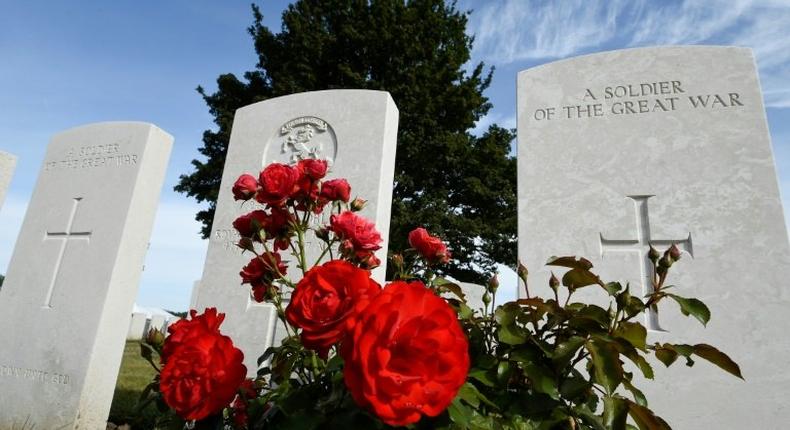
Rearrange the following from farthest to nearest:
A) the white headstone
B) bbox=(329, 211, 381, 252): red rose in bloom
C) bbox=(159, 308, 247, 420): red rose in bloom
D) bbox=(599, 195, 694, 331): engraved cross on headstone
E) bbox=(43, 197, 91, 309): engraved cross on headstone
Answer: the white headstone < bbox=(43, 197, 91, 309): engraved cross on headstone < bbox=(599, 195, 694, 331): engraved cross on headstone < bbox=(329, 211, 381, 252): red rose in bloom < bbox=(159, 308, 247, 420): red rose in bloom

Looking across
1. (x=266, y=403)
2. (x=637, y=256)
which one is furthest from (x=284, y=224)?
(x=637, y=256)

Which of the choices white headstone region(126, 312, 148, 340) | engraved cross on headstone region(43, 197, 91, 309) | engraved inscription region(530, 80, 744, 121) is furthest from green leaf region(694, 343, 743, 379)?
white headstone region(126, 312, 148, 340)

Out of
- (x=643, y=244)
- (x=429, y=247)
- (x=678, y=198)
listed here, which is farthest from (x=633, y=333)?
(x=678, y=198)

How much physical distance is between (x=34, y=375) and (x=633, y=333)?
4257mm

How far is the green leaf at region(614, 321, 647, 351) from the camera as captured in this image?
2.66ft

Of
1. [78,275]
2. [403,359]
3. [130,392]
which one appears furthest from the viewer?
[130,392]

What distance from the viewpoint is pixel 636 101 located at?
2555 millimetres

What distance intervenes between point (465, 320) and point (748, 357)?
5.83 feet

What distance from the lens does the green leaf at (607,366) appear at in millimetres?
777

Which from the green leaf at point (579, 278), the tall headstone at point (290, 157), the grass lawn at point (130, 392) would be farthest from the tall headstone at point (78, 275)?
the green leaf at point (579, 278)

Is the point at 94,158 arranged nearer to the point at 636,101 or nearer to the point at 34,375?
the point at 34,375

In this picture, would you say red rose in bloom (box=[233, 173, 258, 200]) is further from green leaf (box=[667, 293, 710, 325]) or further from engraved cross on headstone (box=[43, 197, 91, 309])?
engraved cross on headstone (box=[43, 197, 91, 309])

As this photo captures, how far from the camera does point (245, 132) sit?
386 cm

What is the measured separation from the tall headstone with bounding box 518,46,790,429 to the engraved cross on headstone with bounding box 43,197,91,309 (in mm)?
3555
